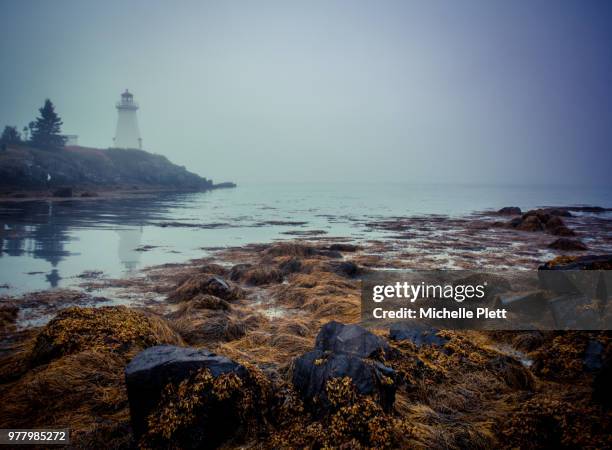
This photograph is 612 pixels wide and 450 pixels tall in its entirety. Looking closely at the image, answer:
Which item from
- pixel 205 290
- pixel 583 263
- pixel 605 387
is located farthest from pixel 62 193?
pixel 605 387

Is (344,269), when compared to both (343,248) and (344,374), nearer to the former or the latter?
(343,248)

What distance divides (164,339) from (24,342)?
226cm

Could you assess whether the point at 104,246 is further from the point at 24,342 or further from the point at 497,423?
the point at 497,423

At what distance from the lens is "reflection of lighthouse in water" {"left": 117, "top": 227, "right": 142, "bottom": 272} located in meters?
11.6

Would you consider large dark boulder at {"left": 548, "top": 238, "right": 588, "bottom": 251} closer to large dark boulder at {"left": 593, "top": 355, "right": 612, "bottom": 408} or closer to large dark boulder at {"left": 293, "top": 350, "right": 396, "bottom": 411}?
large dark boulder at {"left": 593, "top": 355, "right": 612, "bottom": 408}

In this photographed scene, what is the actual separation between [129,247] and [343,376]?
13.4m

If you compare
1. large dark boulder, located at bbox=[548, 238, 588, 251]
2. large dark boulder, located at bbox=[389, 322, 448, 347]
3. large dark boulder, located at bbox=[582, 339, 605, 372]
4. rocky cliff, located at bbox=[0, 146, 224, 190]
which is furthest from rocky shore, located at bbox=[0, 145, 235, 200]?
large dark boulder, located at bbox=[582, 339, 605, 372]

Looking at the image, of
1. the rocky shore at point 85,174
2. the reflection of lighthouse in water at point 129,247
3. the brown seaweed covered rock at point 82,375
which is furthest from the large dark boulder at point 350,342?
the rocky shore at point 85,174

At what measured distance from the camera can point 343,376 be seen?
351 centimetres

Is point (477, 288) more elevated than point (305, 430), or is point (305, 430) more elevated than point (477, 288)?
point (477, 288)

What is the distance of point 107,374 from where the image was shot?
421 cm

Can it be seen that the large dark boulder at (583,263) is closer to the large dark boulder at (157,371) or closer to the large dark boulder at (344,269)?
the large dark boulder at (344,269)

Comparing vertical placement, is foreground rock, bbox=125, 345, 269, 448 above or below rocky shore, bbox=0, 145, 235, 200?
below

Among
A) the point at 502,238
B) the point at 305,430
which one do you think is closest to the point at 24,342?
the point at 305,430
